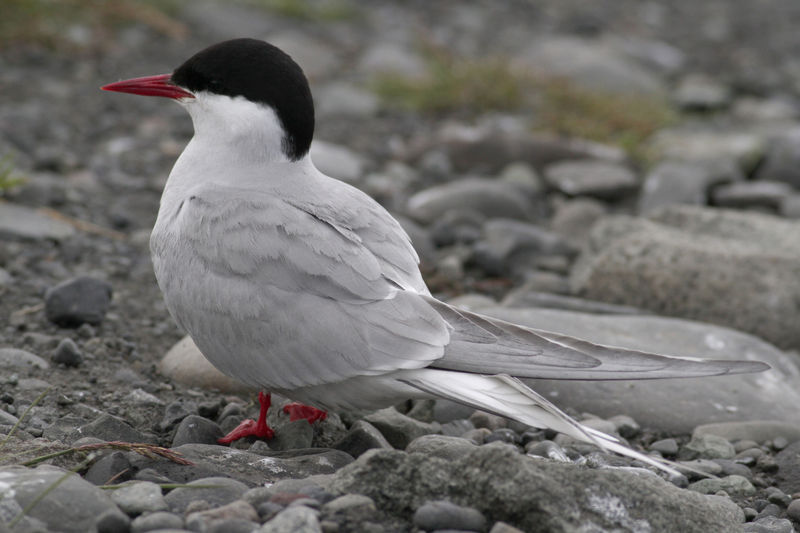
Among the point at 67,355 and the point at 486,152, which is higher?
the point at 486,152

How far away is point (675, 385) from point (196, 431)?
186 centimetres

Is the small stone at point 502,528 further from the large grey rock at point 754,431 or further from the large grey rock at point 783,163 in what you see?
the large grey rock at point 783,163

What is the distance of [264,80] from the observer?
335 centimetres

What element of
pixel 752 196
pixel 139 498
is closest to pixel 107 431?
pixel 139 498

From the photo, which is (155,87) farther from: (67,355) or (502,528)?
(502,528)

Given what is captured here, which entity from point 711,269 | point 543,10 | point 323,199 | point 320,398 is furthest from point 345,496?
point 543,10

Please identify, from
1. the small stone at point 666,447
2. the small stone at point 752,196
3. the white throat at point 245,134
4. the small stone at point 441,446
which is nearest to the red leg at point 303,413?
the small stone at point 441,446

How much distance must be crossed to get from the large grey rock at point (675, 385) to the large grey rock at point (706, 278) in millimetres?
347

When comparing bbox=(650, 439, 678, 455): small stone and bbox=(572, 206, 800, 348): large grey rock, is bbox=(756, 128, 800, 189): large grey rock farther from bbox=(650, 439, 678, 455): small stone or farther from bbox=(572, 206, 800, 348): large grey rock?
bbox=(650, 439, 678, 455): small stone

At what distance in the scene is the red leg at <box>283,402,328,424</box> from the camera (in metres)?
3.39

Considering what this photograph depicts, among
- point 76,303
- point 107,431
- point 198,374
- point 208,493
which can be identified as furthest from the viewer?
point 76,303

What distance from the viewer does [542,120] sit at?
7.52 meters

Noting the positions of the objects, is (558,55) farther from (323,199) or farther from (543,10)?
(323,199)

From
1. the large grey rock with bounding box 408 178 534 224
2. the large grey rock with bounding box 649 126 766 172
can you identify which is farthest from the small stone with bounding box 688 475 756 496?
the large grey rock with bounding box 649 126 766 172
